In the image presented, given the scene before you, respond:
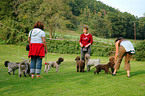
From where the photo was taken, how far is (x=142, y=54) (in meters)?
19.8

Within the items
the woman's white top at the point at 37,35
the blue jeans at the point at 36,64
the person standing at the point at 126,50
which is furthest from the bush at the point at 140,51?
the woman's white top at the point at 37,35

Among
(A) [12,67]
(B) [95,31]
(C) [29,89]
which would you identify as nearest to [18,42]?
(A) [12,67]

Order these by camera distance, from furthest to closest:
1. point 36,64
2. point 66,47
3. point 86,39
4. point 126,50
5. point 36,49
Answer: point 66,47 < point 86,39 < point 126,50 < point 36,64 < point 36,49

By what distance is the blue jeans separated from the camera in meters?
7.91

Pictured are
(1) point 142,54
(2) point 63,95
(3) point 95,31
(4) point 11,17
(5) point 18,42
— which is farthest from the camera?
(3) point 95,31

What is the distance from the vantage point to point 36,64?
802 centimetres

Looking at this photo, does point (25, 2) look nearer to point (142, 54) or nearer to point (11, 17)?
point (11, 17)

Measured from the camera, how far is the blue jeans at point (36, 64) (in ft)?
26.0

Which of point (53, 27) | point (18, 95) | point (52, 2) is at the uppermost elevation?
point (52, 2)

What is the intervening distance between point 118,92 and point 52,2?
97.6 ft

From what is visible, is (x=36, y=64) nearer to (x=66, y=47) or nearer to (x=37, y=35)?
(x=37, y=35)

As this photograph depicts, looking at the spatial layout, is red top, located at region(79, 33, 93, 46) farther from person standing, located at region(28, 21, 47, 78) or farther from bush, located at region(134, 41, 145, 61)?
bush, located at region(134, 41, 145, 61)

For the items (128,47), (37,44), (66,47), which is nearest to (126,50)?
(128,47)

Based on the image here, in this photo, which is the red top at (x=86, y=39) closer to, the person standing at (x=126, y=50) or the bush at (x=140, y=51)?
the person standing at (x=126, y=50)
